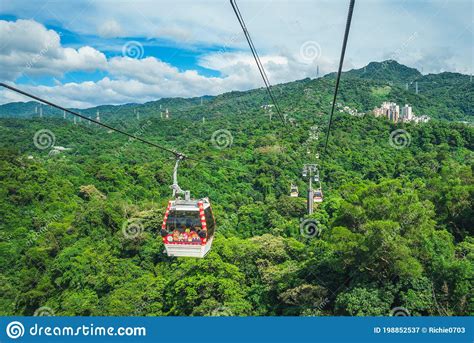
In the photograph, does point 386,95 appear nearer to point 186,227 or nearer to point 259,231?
point 259,231

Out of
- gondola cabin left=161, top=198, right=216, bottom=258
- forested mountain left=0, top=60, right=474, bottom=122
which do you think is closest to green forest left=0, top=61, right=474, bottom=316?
gondola cabin left=161, top=198, right=216, bottom=258

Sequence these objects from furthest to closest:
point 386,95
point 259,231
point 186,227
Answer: point 386,95 → point 259,231 → point 186,227

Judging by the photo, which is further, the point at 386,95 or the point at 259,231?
Result: the point at 386,95

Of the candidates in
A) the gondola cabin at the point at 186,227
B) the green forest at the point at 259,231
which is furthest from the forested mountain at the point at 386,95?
the gondola cabin at the point at 186,227

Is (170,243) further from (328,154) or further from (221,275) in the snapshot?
(328,154)

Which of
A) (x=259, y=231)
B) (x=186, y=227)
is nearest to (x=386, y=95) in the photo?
(x=259, y=231)

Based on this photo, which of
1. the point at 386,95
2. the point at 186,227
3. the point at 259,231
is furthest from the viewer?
the point at 386,95

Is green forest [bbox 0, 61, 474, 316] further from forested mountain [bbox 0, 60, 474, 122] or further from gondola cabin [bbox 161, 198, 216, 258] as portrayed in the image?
forested mountain [bbox 0, 60, 474, 122]
